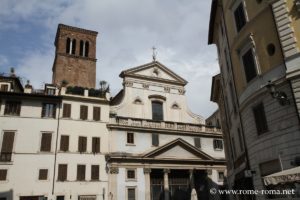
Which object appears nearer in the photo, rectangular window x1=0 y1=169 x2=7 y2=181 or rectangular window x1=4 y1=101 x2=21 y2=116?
rectangular window x1=0 y1=169 x2=7 y2=181

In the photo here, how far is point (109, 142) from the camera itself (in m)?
32.4

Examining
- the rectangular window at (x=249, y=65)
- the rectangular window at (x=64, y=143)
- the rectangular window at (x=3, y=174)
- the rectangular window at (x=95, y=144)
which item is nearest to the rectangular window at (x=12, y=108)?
the rectangular window at (x=64, y=143)

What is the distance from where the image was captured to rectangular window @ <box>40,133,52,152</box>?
96.6ft

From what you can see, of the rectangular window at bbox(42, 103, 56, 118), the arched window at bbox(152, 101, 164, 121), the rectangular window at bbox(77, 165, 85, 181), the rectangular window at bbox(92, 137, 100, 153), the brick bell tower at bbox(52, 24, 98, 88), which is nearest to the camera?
the rectangular window at bbox(77, 165, 85, 181)

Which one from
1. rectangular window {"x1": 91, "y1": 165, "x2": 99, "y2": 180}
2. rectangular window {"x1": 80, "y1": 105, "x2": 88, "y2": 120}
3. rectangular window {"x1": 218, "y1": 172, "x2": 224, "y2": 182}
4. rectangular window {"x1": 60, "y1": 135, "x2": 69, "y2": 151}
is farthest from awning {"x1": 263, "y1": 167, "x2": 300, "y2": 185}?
rectangular window {"x1": 218, "y1": 172, "x2": 224, "y2": 182}

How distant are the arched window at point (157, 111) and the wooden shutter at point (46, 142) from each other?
12850mm

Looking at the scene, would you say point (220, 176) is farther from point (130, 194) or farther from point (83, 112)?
point (83, 112)

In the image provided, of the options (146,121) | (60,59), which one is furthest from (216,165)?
(60,59)

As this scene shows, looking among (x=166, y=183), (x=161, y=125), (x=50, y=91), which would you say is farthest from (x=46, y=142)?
(x=166, y=183)

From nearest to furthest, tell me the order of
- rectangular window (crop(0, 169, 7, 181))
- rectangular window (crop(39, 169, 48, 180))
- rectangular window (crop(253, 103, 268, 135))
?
rectangular window (crop(253, 103, 268, 135)), rectangular window (crop(0, 169, 7, 181)), rectangular window (crop(39, 169, 48, 180))

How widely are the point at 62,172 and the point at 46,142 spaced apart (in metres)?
3.42

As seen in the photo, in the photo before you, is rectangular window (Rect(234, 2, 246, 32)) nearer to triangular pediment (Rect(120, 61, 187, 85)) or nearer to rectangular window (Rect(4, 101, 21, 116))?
triangular pediment (Rect(120, 61, 187, 85))

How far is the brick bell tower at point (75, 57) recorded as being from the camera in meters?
45.8

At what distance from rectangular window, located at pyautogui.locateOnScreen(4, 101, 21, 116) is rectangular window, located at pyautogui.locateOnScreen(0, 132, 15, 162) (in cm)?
214
